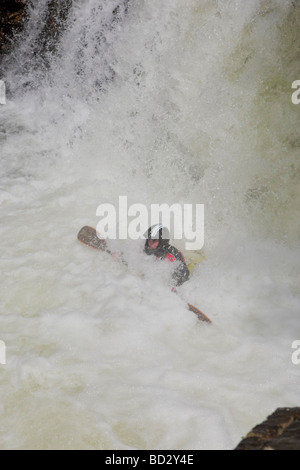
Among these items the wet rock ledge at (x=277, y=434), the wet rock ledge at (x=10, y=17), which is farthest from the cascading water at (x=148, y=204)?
the wet rock ledge at (x=277, y=434)

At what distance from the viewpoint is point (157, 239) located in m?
3.58

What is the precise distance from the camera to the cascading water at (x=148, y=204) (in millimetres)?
2314

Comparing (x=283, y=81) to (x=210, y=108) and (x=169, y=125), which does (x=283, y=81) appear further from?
(x=169, y=125)

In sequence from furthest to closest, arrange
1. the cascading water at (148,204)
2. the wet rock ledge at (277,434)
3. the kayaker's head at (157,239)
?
the kayaker's head at (157,239), the cascading water at (148,204), the wet rock ledge at (277,434)

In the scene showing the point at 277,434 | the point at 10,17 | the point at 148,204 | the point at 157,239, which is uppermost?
the point at 10,17

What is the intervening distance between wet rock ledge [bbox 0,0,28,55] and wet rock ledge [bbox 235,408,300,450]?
895cm

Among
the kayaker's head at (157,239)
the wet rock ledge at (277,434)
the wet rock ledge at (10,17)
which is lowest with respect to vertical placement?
the wet rock ledge at (277,434)

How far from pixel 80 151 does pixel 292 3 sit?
394 cm

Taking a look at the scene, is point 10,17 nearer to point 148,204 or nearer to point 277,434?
point 148,204

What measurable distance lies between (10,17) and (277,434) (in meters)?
9.18

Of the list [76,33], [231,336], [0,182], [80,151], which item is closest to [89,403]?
[231,336]

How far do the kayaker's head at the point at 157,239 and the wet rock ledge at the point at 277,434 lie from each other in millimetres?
2107

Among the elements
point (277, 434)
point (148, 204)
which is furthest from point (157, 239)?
point (277, 434)

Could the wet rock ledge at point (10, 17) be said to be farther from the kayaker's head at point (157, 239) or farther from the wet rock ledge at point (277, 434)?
the wet rock ledge at point (277, 434)
